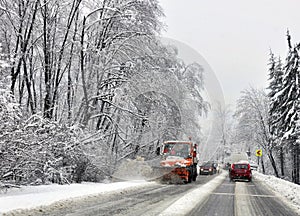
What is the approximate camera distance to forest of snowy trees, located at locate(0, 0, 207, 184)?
48.4 ft

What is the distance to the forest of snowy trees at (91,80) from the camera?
581 inches

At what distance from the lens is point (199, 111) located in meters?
29.7

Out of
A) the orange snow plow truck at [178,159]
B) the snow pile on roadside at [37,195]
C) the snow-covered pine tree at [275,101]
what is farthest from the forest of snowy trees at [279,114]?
the snow pile on roadside at [37,195]

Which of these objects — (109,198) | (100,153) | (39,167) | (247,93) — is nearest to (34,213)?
(109,198)

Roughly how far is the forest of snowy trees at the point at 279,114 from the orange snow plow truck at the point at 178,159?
13.8 meters

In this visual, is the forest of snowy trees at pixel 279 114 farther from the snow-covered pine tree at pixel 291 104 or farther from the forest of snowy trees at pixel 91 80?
the forest of snowy trees at pixel 91 80

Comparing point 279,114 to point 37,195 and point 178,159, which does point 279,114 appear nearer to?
point 178,159

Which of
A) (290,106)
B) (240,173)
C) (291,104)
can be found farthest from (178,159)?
(290,106)

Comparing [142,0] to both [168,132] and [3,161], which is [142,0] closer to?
[168,132]

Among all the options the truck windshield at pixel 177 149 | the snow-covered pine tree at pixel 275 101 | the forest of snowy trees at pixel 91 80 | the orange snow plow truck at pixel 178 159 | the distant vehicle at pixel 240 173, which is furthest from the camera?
the snow-covered pine tree at pixel 275 101

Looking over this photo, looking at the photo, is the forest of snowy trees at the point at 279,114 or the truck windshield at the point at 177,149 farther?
the forest of snowy trees at the point at 279,114

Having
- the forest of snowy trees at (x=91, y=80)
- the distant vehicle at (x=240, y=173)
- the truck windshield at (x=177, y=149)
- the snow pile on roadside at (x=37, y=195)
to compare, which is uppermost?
the forest of snowy trees at (x=91, y=80)

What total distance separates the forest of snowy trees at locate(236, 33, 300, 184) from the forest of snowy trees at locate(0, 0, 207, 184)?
1403cm

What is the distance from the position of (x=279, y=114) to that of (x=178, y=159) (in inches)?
860
